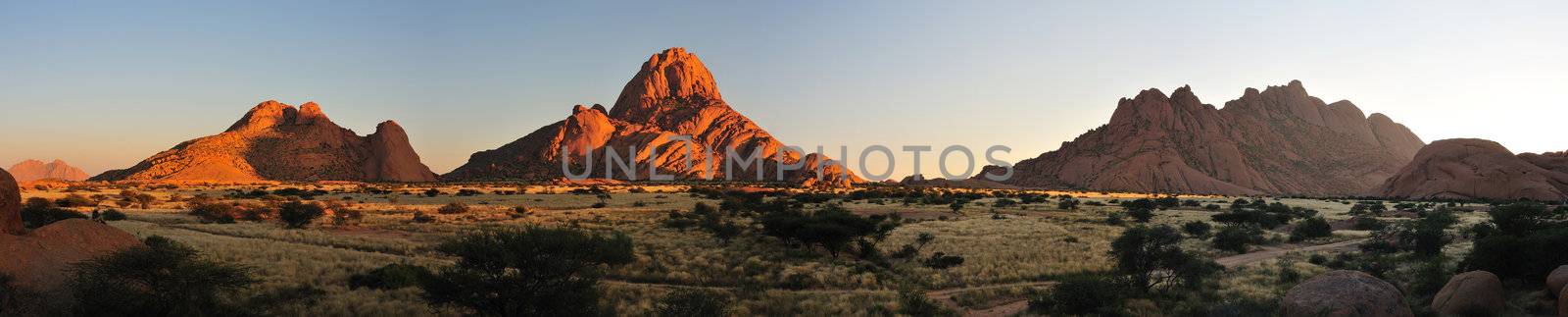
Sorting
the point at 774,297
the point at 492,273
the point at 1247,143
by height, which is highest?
the point at 1247,143

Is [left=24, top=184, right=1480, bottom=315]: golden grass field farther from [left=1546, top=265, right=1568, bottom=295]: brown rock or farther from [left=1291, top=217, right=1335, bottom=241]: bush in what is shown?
[left=1546, top=265, right=1568, bottom=295]: brown rock

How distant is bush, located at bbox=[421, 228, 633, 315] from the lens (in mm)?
13203

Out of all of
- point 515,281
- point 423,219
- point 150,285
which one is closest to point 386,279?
point 150,285

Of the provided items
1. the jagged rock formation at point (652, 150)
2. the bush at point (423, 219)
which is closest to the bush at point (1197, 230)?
the bush at point (423, 219)

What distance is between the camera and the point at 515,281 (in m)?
13.6

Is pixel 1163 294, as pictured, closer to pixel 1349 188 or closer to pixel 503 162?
pixel 503 162

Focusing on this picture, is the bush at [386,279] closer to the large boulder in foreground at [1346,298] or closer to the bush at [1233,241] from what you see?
the large boulder in foreground at [1346,298]

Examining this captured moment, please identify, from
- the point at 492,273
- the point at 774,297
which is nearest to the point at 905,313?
the point at 774,297

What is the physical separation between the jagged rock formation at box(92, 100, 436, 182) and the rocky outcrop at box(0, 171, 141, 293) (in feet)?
384

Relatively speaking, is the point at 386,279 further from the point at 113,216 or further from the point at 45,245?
the point at 113,216

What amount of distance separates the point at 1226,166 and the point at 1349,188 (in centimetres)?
2932

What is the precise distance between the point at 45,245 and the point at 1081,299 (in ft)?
82.1

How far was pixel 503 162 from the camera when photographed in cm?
15538

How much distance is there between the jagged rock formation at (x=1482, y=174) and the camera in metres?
86.0
